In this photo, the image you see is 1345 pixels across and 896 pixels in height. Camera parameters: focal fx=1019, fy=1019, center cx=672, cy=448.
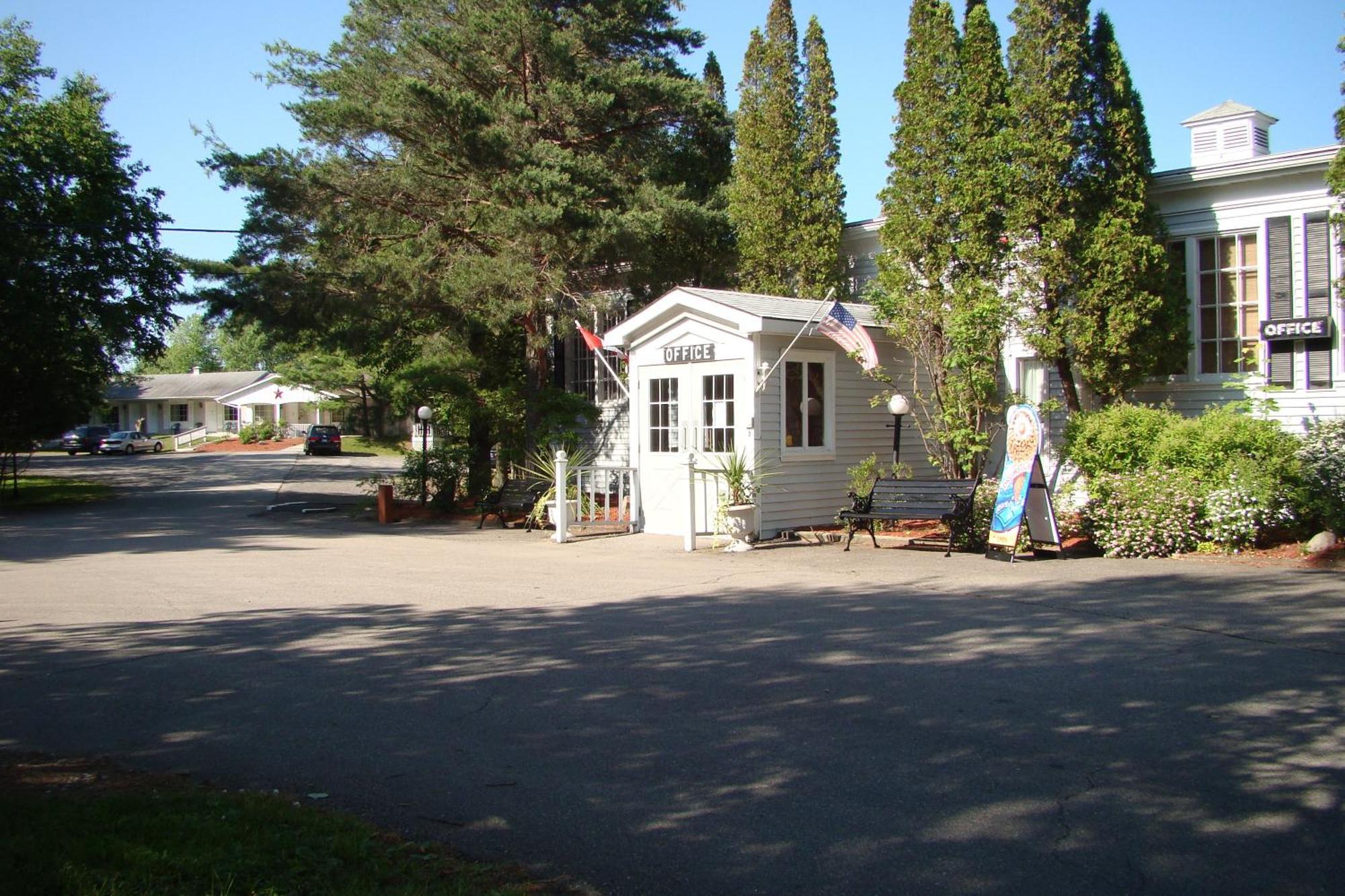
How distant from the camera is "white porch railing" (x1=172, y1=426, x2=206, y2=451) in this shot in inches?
2784

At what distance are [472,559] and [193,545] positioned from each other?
5667 mm

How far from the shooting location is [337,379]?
190 feet

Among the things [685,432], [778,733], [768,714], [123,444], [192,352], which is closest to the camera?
[778,733]

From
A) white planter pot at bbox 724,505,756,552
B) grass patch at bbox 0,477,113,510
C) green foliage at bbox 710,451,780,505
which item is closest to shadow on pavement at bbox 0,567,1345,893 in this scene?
white planter pot at bbox 724,505,756,552

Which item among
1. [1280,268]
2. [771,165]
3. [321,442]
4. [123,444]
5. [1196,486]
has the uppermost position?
[771,165]

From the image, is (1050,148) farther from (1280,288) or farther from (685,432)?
(685,432)

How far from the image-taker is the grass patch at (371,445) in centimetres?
5759

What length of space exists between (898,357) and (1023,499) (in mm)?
5073

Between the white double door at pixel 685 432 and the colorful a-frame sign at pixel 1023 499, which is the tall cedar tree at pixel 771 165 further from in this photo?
the colorful a-frame sign at pixel 1023 499

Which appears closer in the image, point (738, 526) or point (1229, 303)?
point (738, 526)

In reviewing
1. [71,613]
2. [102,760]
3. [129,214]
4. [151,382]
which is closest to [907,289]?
[71,613]

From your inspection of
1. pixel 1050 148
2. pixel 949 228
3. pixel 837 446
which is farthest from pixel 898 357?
pixel 1050 148

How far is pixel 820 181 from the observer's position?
20109 mm

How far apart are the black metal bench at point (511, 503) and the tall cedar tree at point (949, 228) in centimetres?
729
